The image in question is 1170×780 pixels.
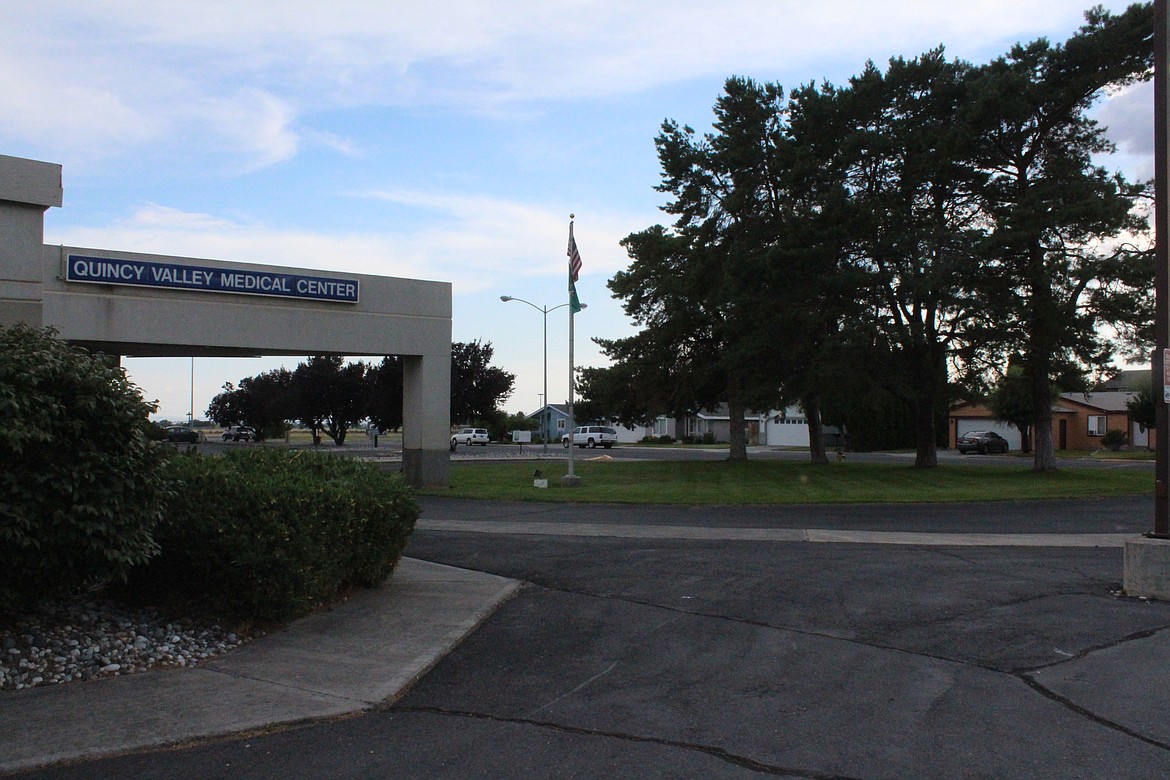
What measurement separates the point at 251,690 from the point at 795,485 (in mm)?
24084

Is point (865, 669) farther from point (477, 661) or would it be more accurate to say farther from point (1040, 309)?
point (1040, 309)

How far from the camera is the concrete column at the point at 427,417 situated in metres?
27.0

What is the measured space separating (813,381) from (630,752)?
28.8m

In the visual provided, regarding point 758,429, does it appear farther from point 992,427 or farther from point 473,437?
point 473,437

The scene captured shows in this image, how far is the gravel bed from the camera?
Result: 728cm

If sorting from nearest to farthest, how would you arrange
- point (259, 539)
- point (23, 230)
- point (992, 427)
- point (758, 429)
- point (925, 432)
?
1. point (259, 539)
2. point (23, 230)
3. point (925, 432)
4. point (992, 427)
5. point (758, 429)

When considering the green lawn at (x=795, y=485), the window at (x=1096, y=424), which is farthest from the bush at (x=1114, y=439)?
the green lawn at (x=795, y=485)

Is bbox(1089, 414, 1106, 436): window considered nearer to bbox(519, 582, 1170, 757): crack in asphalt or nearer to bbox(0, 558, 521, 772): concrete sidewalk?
bbox(519, 582, 1170, 757): crack in asphalt

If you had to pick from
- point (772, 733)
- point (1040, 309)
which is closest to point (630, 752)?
point (772, 733)

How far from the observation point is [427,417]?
88.8 ft

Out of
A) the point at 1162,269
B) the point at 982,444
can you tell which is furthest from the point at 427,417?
the point at 982,444

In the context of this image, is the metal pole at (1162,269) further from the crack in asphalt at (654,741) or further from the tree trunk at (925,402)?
the tree trunk at (925,402)

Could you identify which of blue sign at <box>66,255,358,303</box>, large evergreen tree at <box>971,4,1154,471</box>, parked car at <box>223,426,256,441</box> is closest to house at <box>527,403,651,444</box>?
parked car at <box>223,426,256,441</box>

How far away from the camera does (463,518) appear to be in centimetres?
1955
